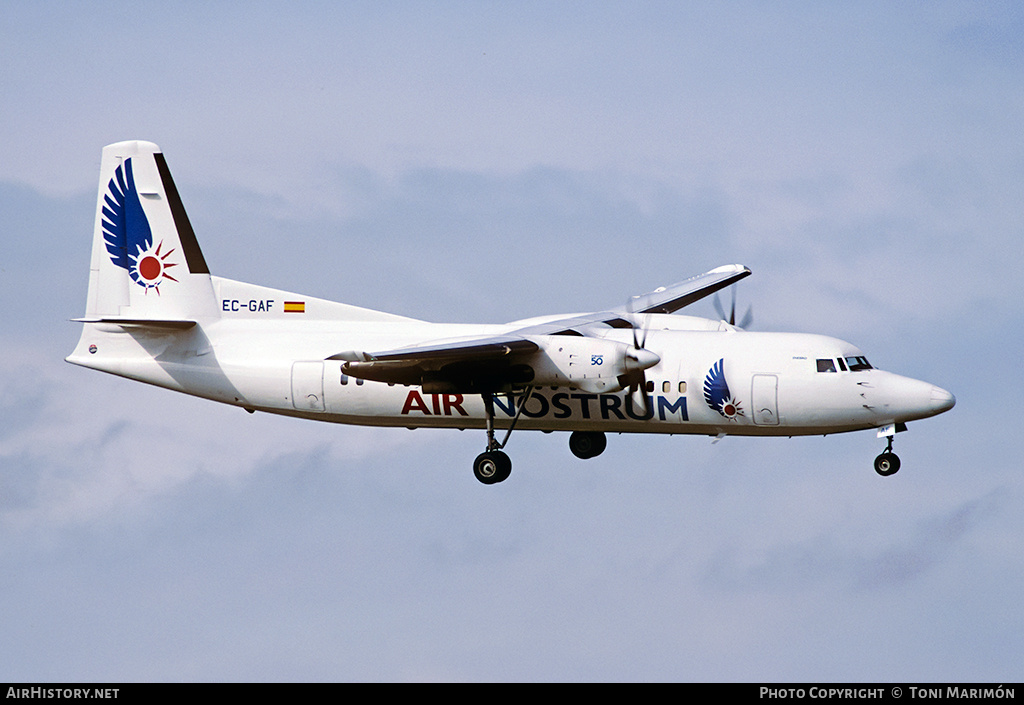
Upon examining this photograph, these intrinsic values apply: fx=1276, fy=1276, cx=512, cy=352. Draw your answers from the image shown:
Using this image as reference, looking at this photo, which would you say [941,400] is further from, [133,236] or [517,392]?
[133,236]

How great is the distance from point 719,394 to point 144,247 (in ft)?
39.0

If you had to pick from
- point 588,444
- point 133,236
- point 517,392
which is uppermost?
point 133,236

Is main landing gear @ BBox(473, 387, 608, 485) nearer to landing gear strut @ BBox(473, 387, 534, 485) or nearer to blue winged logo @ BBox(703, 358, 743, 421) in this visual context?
landing gear strut @ BBox(473, 387, 534, 485)

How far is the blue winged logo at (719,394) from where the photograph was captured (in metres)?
23.2

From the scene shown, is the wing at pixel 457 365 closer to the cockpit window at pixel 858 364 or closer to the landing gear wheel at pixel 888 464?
the cockpit window at pixel 858 364

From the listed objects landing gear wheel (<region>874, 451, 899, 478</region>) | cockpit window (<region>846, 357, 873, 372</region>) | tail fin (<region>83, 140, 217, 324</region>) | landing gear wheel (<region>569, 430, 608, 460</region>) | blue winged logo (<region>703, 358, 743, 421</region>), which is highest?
tail fin (<region>83, 140, 217, 324</region>)

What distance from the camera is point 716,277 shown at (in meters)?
29.5

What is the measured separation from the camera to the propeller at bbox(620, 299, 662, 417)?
22297mm

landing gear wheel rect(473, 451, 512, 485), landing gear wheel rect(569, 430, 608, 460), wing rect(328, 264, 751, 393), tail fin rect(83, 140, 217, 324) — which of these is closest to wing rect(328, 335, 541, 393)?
wing rect(328, 264, 751, 393)

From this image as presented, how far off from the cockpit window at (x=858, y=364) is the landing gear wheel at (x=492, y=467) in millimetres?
6584

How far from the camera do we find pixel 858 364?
23125 millimetres

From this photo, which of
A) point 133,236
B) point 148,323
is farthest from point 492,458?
point 133,236

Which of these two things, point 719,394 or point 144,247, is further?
point 144,247

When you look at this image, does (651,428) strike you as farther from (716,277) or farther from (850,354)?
(716,277)
